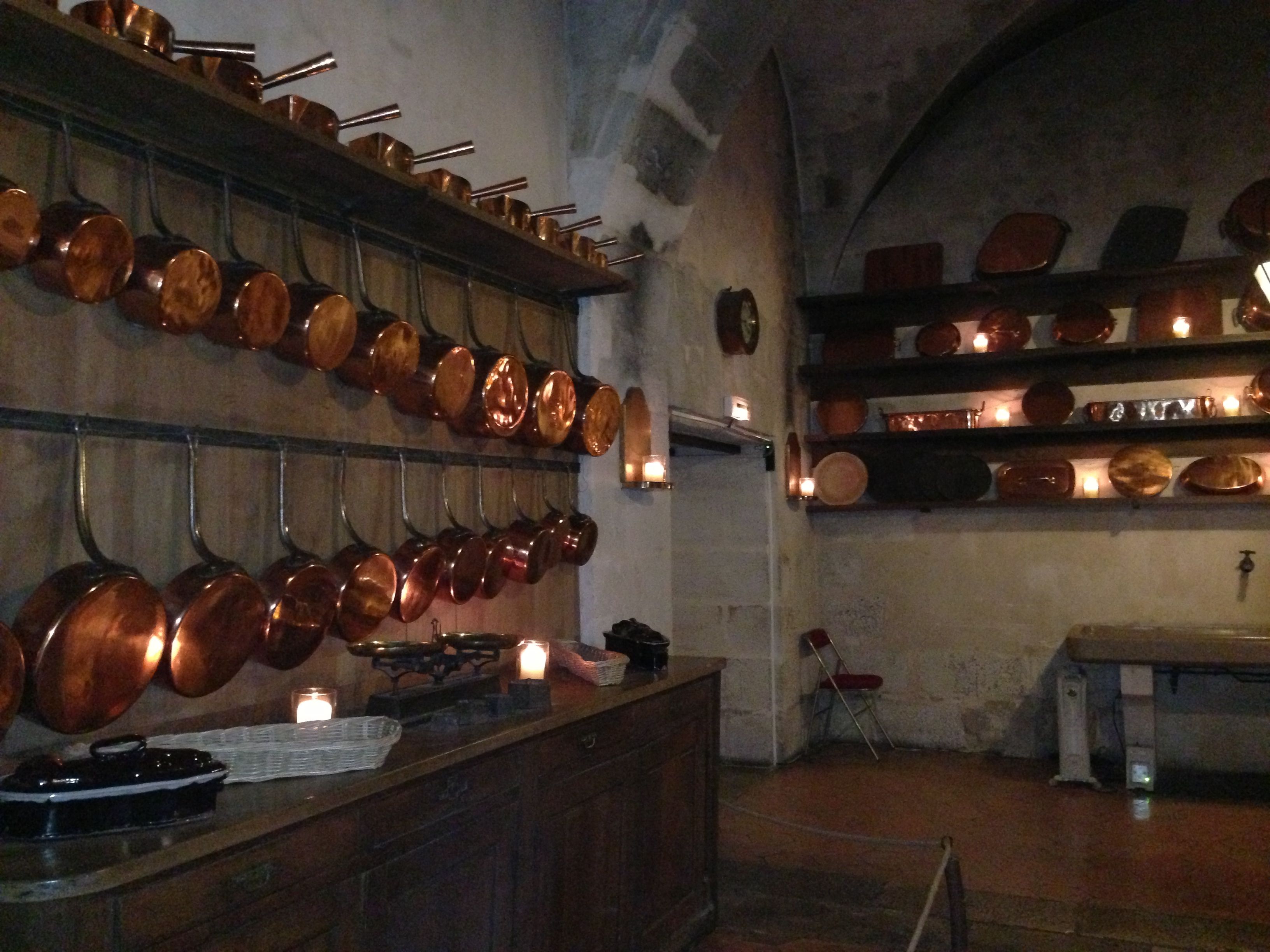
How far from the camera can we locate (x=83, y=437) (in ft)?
5.97

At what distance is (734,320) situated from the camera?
4.80 metres

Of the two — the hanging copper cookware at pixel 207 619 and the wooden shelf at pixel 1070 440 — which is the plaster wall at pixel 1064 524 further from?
the hanging copper cookware at pixel 207 619

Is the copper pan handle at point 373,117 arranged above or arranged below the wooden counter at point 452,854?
above

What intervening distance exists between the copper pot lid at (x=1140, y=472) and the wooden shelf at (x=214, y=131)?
13.3 feet

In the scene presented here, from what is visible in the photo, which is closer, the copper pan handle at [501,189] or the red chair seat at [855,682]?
the copper pan handle at [501,189]

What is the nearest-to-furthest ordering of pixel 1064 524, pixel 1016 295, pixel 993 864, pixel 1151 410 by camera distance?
pixel 993 864
pixel 1151 410
pixel 1064 524
pixel 1016 295

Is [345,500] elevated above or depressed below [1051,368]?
below

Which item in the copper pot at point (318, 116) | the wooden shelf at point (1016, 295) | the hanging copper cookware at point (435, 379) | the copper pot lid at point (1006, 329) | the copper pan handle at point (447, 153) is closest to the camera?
the copper pot at point (318, 116)

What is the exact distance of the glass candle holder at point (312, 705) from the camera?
2070mm

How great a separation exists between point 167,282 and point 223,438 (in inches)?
14.3

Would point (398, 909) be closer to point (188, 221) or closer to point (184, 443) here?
point (184, 443)

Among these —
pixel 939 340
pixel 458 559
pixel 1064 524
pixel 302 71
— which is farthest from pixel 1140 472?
pixel 302 71

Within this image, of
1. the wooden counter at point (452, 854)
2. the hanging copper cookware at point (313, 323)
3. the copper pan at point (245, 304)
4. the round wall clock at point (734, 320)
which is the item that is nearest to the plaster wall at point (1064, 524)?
the round wall clock at point (734, 320)

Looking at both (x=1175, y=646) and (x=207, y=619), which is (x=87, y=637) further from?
(x=1175, y=646)
